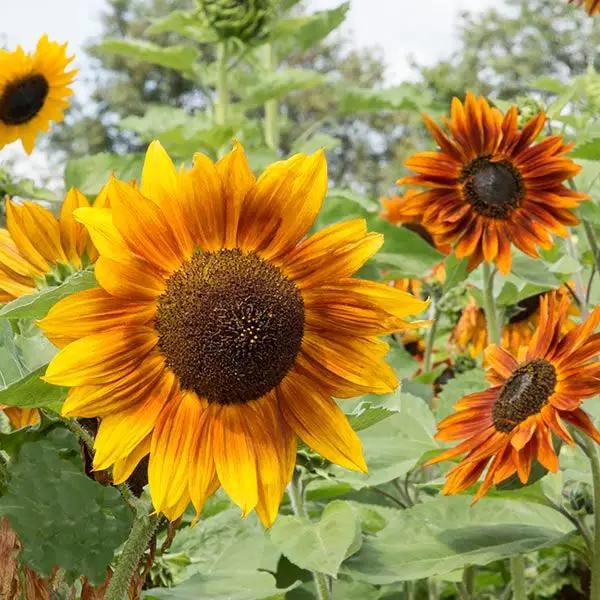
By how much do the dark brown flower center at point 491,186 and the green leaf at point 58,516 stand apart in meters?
0.70

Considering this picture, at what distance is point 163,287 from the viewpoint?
1.79 feet

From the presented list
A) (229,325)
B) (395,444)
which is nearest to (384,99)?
(395,444)

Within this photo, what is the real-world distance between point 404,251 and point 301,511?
63cm

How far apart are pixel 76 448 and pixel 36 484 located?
5cm

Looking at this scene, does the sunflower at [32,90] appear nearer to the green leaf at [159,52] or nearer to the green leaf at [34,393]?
the green leaf at [159,52]

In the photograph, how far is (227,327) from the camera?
1.76 ft

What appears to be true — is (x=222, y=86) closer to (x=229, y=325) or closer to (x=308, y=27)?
(x=308, y=27)

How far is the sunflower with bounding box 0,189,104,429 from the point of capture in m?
0.66

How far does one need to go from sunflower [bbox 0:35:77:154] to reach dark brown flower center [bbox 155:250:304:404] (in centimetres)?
98

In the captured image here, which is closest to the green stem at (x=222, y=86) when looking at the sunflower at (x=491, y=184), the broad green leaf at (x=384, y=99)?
the broad green leaf at (x=384, y=99)

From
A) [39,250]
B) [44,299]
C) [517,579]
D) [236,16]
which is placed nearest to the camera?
[44,299]

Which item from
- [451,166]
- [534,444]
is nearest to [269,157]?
[451,166]

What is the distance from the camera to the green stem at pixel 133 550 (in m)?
0.54

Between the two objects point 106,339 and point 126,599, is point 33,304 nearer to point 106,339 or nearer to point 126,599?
point 106,339
